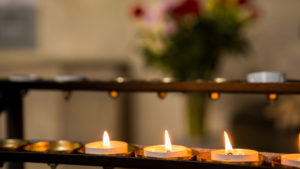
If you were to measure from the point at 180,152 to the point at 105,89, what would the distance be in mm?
327

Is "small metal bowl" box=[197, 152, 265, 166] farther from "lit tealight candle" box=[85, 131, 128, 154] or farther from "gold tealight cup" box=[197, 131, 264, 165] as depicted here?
"lit tealight candle" box=[85, 131, 128, 154]

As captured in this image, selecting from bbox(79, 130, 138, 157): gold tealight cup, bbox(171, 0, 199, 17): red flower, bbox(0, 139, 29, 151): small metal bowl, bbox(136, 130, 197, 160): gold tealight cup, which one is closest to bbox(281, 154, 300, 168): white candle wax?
bbox(136, 130, 197, 160): gold tealight cup

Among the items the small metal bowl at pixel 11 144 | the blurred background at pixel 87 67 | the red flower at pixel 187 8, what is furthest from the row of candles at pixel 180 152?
the blurred background at pixel 87 67

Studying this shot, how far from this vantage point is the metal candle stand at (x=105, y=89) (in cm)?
81

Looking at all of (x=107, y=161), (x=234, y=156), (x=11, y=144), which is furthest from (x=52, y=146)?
(x=234, y=156)

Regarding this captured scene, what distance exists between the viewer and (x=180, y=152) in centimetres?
82

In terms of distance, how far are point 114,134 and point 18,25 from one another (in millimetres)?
1332

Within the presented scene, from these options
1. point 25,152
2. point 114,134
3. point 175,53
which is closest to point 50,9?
point 114,134

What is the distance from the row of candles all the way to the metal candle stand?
0.06 feet

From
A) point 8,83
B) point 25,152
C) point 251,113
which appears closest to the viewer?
point 25,152

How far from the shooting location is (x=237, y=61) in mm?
3584

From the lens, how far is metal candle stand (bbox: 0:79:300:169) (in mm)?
810

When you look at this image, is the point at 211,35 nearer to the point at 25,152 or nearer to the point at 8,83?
the point at 8,83

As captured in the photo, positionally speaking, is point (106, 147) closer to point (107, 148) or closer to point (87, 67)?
point (107, 148)
